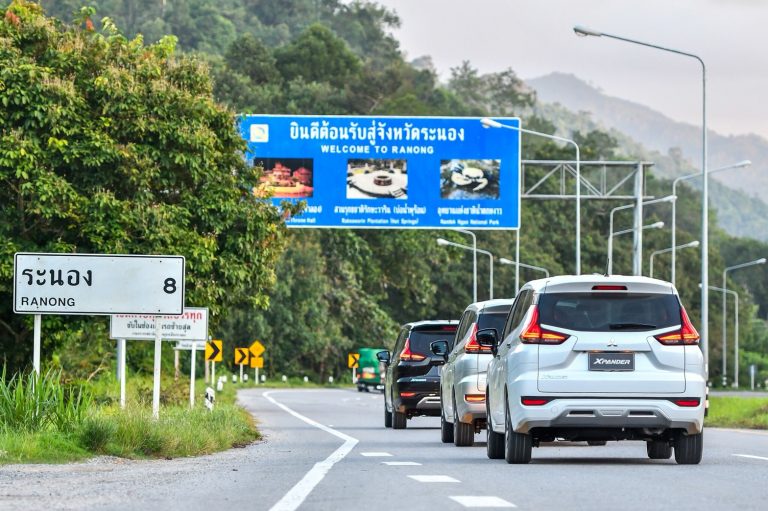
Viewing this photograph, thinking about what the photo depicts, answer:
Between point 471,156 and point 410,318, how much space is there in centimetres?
5588

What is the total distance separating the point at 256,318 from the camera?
3381 inches

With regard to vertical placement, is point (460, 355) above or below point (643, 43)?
below

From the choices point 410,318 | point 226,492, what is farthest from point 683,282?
point 226,492

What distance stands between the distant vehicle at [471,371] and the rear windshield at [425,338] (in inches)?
230

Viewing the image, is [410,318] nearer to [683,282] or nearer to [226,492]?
[683,282]

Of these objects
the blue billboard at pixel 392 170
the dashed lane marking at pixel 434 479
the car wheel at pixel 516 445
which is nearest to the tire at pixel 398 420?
the car wheel at pixel 516 445

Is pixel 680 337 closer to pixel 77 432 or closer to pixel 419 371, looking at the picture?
pixel 77 432

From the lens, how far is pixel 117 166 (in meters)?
34.6

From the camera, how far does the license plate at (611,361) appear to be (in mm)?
17266

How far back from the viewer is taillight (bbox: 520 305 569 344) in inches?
680

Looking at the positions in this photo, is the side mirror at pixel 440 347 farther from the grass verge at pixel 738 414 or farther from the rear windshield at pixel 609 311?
the grass verge at pixel 738 414

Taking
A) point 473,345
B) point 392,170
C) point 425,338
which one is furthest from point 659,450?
point 392,170

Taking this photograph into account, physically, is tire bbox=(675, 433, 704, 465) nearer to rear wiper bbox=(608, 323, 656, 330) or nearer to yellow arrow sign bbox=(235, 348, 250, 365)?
rear wiper bbox=(608, 323, 656, 330)

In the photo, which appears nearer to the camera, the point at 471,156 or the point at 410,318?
the point at 471,156
